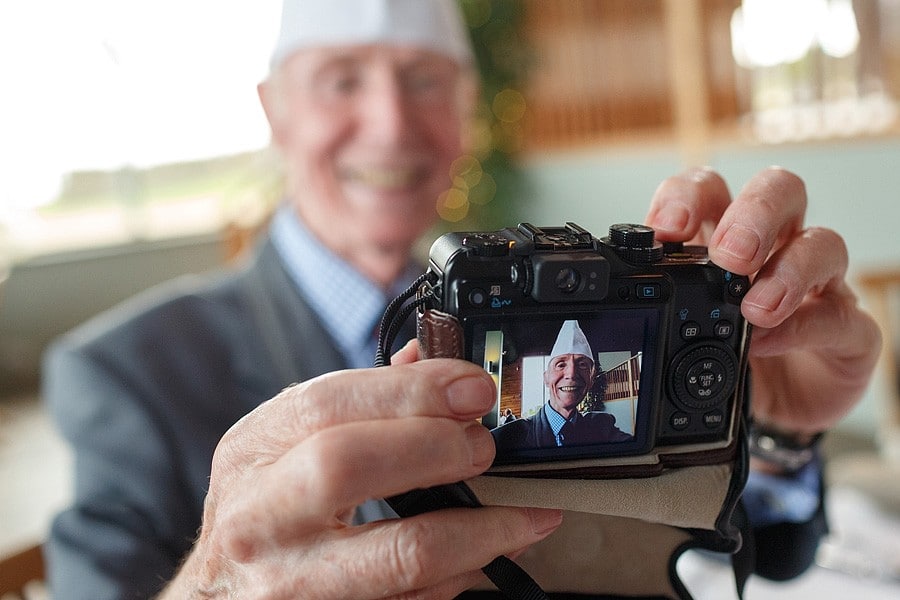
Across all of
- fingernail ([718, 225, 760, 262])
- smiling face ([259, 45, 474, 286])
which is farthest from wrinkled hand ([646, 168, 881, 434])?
smiling face ([259, 45, 474, 286])

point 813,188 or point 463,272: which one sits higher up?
point 463,272

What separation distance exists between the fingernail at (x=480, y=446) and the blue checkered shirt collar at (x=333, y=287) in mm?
503

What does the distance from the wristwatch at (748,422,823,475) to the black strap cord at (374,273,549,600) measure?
11.3 inches

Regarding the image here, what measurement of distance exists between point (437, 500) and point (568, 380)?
79 mm

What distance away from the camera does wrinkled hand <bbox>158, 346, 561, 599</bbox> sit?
1.10 ft

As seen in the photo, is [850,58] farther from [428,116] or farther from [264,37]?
[264,37]

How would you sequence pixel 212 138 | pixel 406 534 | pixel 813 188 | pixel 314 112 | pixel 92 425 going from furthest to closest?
pixel 212 138 → pixel 813 188 → pixel 314 112 → pixel 92 425 → pixel 406 534

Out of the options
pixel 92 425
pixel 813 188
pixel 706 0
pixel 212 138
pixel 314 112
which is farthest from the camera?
pixel 212 138

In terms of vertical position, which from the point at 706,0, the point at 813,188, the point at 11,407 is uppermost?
the point at 706,0

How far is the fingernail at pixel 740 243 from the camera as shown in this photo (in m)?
0.41

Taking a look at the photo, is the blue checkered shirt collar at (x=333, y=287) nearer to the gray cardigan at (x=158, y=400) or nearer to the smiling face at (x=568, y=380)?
the gray cardigan at (x=158, y=400)

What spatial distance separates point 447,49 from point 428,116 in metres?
0.08

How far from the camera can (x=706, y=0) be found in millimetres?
2463

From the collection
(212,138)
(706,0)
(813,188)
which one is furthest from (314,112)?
(212,138)
